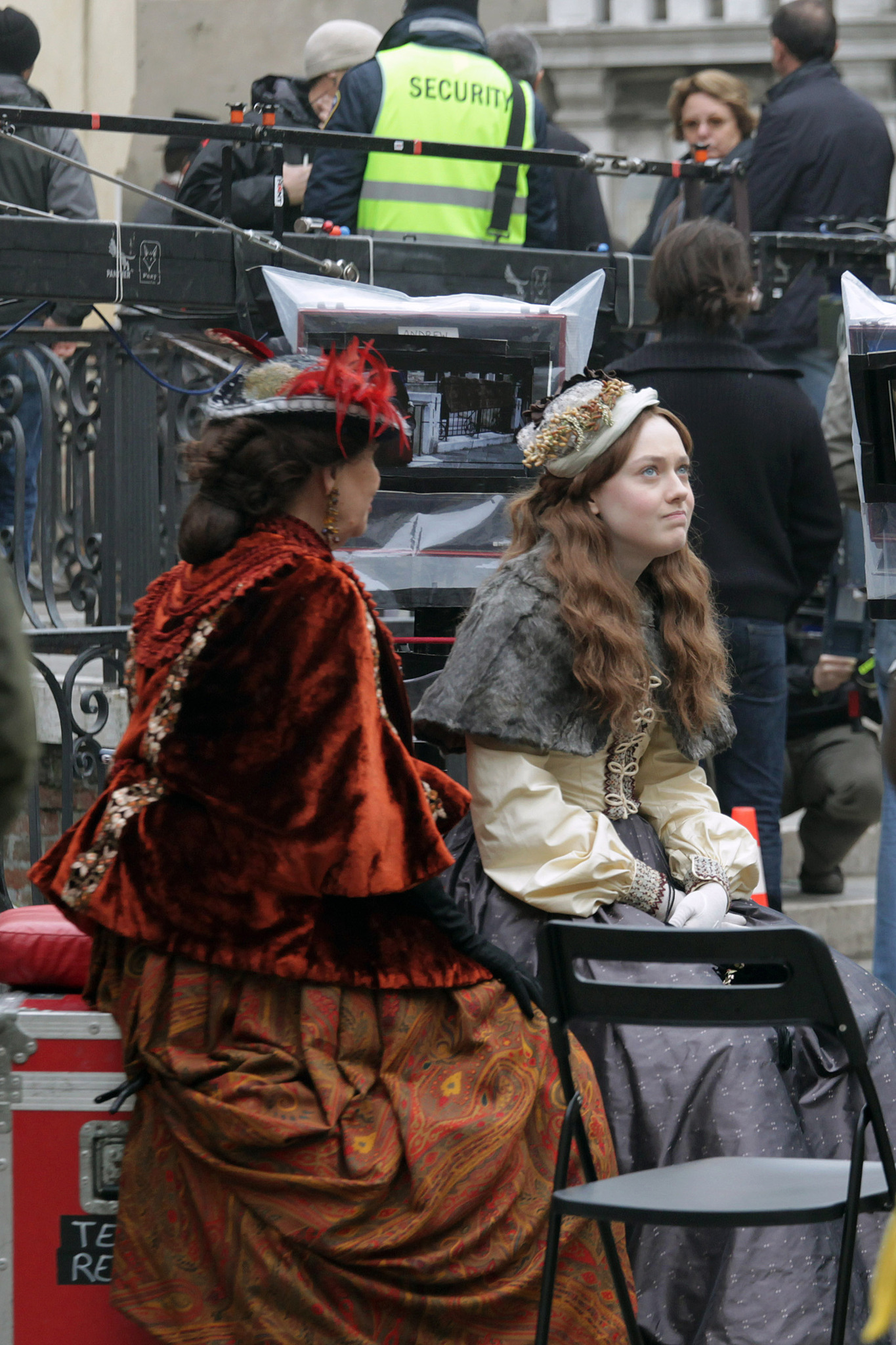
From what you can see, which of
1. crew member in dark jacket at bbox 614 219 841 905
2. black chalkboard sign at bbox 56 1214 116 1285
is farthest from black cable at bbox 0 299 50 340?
black chalkboard sign at bbox 56 1214 116 1285

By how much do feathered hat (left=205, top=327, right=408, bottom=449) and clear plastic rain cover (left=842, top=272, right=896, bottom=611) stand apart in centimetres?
101

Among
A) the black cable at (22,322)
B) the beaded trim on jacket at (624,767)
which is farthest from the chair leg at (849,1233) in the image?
the black cable at (22,322)

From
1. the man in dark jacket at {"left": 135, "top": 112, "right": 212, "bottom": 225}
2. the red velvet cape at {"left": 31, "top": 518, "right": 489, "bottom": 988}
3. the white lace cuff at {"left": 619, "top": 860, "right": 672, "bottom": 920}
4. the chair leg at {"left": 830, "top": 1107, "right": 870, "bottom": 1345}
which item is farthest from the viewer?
the man in dark jacket at {"left": 135, "top": 112, "right": 212, "bottom": 225}

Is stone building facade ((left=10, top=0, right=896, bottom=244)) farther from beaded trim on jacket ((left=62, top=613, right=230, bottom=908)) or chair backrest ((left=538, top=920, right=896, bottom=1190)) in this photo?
chair backrest ((left=538, top=920, right=896, bottom=1190))

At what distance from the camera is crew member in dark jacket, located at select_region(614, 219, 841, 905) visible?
4273 millimetres

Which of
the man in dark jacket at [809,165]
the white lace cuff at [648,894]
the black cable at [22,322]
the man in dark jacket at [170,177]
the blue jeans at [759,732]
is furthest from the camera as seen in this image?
the man in dark jacket at [170,177]

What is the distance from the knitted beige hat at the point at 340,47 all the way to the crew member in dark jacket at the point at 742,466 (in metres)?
1.89

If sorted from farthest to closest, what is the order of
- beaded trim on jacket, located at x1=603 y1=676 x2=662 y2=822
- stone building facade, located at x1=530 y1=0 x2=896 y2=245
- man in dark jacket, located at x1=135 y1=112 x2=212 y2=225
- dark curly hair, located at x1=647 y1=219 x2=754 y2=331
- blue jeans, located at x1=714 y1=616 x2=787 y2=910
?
stone building facade, located at x1=530 y1=0 x2=896 y2=245, man in dark jacket, located at x1=135 y1=112 x2=212 y2=225, blue jeans, located at x1=714 y1=616 x2=787 y2=910, dark curly hair, located at x1=647 y1=219 x2=754 y2=331, beaded trim on jacket, located at x1=603 y1=676 x2=662 y2=822

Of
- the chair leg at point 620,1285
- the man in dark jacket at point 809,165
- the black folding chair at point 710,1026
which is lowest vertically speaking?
the chair leg at point 620,1285

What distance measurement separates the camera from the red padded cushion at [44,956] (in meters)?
2.72

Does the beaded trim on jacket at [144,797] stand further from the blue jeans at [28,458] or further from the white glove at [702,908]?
the blue jeans at [28,458]

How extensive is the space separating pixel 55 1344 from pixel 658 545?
1706 mm

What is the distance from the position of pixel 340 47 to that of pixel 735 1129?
4204 mm

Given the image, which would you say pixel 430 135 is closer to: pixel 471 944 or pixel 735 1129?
pixel 471 944
